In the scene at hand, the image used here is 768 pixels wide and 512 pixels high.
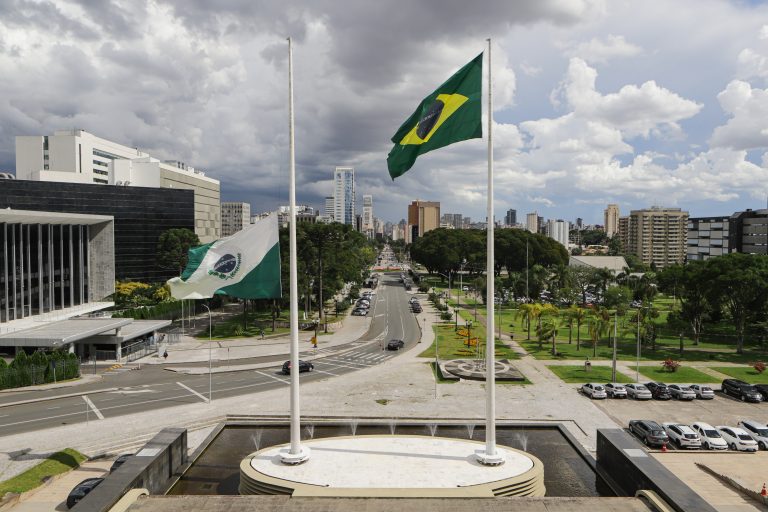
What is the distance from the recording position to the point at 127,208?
89.2 m

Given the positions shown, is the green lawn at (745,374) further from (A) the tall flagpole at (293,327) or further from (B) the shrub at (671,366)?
(A) the tall flagpole at (293,327)

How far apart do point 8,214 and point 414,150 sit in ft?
186

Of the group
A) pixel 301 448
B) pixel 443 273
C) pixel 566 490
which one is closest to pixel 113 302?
pixel 301 448

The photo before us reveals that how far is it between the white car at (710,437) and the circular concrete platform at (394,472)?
61.5 ft

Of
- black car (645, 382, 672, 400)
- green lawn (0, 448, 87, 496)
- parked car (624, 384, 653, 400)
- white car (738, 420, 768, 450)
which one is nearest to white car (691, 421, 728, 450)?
white car (738, 420, 768, 450)

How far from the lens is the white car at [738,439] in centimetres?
3084

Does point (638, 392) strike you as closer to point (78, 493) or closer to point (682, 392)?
point (682, 392)

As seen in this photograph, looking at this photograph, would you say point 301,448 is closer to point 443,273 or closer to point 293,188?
point 293,188

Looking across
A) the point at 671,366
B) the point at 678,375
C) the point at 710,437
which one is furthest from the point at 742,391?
the point at 710,437

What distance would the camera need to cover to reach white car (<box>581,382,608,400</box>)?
40963 millimetres

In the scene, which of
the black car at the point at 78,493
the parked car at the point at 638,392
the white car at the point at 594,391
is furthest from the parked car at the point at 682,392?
the black car at the point at 78,493

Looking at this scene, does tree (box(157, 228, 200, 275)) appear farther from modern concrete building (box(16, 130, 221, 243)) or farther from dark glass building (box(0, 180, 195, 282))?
modern concrete building (box(16, 130, 221, 243))

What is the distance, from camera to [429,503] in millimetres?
15289

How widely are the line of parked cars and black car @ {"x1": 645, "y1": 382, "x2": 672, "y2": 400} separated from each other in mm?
8219
